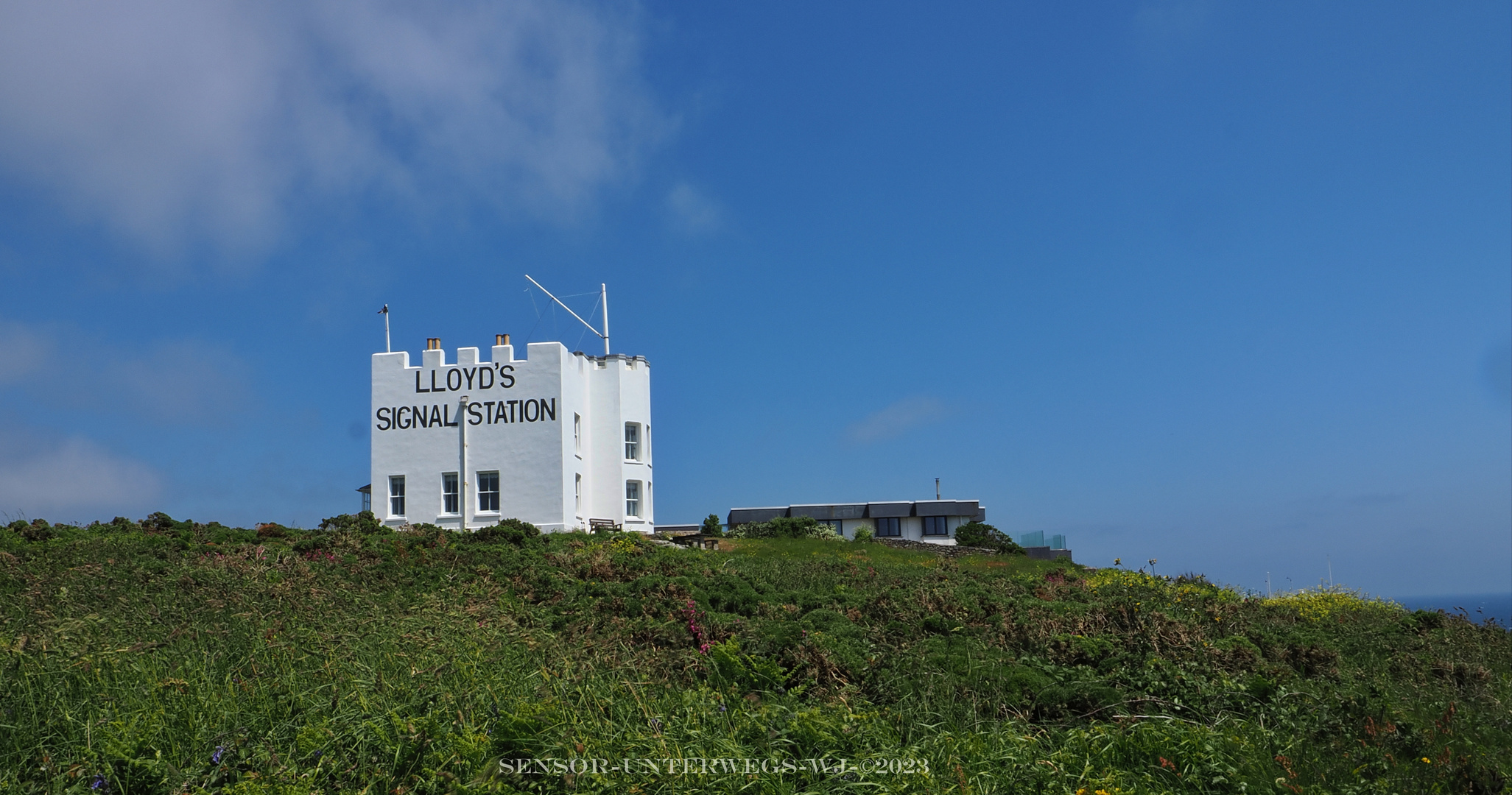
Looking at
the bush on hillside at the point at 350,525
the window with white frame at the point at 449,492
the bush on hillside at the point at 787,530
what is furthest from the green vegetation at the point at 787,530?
the bush on hillside at the point at 350,525

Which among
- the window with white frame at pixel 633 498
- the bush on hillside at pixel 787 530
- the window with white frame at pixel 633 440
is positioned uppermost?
the window with white frame at pixel 633 440

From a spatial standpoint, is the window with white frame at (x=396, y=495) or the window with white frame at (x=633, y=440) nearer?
the window with white frame at (x=396, y=495)

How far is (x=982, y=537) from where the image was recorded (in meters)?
36.2

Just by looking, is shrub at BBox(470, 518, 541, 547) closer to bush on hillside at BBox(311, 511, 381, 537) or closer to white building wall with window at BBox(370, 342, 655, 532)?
bush on hillside at BBox(311, 511, 381, 537)

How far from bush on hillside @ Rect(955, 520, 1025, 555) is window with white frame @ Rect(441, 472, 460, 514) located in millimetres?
18027

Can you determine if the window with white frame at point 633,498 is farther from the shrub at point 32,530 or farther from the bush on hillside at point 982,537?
the shrub at point 32,530

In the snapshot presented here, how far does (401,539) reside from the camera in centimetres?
1412

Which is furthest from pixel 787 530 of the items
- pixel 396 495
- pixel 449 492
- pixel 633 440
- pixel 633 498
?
pixel 396 495

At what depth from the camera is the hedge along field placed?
16.1ft

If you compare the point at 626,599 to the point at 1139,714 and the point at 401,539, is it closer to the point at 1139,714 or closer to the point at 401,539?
the point at 1139,714

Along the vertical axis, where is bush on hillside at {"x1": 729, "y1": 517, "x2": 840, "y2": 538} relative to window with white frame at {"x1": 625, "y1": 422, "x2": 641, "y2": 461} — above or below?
below

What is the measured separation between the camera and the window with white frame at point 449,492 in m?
26.5

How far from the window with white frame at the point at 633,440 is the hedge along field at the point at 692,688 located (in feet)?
61.9

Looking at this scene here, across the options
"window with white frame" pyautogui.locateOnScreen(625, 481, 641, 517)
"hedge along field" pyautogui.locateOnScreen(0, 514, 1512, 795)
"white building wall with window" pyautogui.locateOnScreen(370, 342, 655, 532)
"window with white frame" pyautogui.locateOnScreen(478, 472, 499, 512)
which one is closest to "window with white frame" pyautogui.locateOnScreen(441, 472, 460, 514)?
"white building wall with window" pyautogui.locateOnScreen(370, 342, 655, 532)
